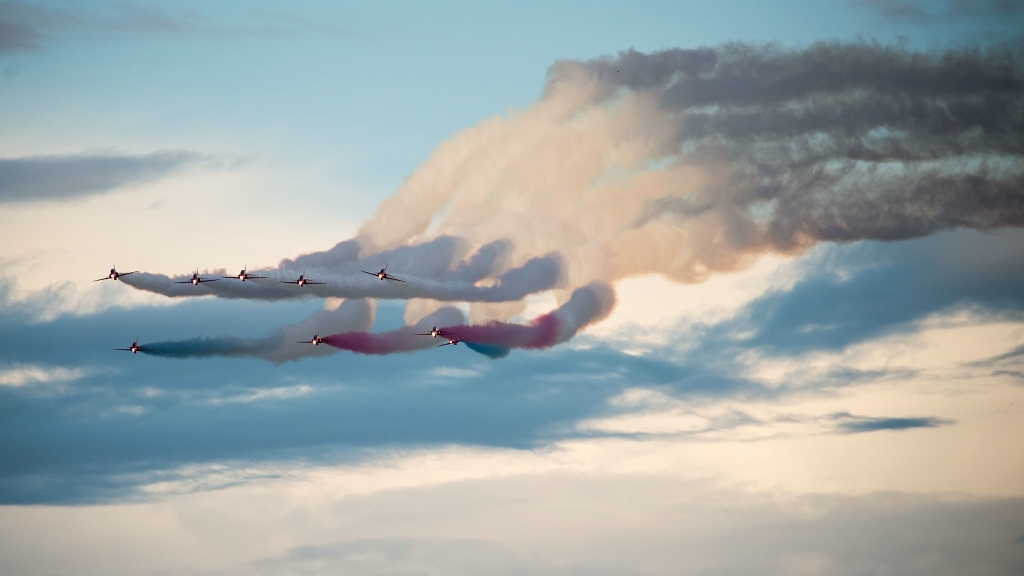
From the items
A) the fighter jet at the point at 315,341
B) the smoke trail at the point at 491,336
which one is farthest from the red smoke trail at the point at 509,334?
the fighter jet at the point at 315,341

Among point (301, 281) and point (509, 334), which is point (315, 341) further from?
point (509, 334)

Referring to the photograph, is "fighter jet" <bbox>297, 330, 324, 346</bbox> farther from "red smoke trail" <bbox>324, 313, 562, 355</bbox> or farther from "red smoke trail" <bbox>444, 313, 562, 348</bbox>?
"red smoke trail" <bbox>444, 313, 562, 348</bbox>

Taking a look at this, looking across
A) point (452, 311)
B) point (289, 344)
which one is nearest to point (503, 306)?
point (452, 311)

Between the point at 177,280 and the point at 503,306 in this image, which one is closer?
the point at 177,280

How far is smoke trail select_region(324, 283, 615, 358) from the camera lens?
176625mm

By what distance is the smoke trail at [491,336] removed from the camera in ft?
579

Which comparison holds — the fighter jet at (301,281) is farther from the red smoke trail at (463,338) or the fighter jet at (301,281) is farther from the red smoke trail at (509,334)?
the red smoke trail at (509,334)

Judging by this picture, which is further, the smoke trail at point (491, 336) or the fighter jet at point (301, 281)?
the smoke trail at point (491, 336)

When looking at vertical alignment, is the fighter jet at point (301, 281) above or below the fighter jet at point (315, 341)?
above

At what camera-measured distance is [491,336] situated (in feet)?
581

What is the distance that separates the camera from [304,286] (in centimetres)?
16925

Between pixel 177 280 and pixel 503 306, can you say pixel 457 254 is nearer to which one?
pixel 503 306

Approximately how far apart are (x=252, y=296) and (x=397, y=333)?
1307 centimetres

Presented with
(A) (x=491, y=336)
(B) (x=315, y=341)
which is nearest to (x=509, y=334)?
(A) (x=491, y=336)
